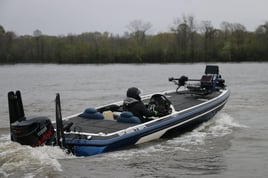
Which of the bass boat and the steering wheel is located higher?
the steering wheel

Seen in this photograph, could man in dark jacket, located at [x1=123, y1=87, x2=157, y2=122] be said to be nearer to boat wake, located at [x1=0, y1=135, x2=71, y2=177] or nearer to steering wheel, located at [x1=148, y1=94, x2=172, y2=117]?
steering wheel, located at [x1=148, y1=94, x2=172, y2=117]

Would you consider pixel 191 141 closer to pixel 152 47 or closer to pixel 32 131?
pixel 32 131

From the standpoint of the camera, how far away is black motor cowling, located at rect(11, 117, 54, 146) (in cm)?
813

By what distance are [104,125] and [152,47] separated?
54.2 m

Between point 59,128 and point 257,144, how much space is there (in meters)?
5.23

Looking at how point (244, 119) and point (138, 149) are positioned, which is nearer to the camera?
point (138, 149)

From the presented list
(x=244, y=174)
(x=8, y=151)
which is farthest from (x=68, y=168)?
(x=244, y=174)

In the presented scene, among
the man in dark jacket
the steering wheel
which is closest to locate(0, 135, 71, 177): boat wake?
the man in dark jacket

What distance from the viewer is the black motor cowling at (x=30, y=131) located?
8133 millimetres

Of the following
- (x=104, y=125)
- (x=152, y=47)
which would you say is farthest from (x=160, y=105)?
(x=152, y=47)

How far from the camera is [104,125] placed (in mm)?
9867

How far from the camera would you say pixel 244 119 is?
1452cm

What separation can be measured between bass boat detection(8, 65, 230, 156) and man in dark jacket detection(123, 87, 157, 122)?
192 mm

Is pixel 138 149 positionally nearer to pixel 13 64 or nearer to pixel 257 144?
pixel 257 144
